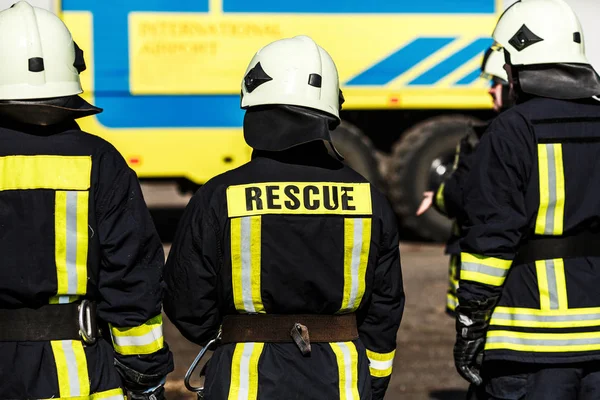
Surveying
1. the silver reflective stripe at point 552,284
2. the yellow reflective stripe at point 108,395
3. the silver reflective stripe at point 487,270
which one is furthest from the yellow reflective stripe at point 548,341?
the yellow reflective stripe at point 108,395

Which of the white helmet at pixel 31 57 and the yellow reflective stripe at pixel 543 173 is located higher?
the white helmet at pixel 31 57

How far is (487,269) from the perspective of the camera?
3666 mm

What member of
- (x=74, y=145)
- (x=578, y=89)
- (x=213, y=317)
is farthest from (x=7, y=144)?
(x=578, y=89)

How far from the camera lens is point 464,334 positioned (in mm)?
3771

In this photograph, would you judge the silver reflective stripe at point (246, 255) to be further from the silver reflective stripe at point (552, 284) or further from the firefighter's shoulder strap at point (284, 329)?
the silver reflective stripe at point (552, 284)

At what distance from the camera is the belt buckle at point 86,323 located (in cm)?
311

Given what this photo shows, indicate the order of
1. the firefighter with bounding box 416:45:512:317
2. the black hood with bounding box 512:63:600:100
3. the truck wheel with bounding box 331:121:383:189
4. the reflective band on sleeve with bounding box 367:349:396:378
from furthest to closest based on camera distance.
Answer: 1. the truck wheel with bounding box 331:121:383:189
2. the firefighter with bounding box 416:45:512:317
3. the black hood with bounding box 512:63:600:100
4. the reflective band on sleeve with bounding box 367:349:396:378

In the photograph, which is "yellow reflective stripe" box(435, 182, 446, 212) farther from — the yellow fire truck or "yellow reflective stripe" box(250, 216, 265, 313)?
the yellow fire truck

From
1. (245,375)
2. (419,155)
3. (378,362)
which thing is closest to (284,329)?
(245,375)

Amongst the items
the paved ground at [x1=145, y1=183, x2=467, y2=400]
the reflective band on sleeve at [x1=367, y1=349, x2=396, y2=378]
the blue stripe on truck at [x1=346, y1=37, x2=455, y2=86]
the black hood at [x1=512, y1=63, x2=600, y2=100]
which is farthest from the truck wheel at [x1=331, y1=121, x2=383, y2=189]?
the reflective band on sleeve at [x1=367, y1=349, x2=396, y2=378]

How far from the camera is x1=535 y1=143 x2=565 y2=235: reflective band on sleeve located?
365cm

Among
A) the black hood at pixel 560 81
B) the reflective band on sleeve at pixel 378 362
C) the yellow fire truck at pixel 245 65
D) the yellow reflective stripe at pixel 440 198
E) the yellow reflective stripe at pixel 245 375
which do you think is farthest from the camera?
the yellow fire truck at pixel 245 65

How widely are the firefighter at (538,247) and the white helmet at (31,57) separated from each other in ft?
4.72

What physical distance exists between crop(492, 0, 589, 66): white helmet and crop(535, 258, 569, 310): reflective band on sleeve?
711 millimetres
